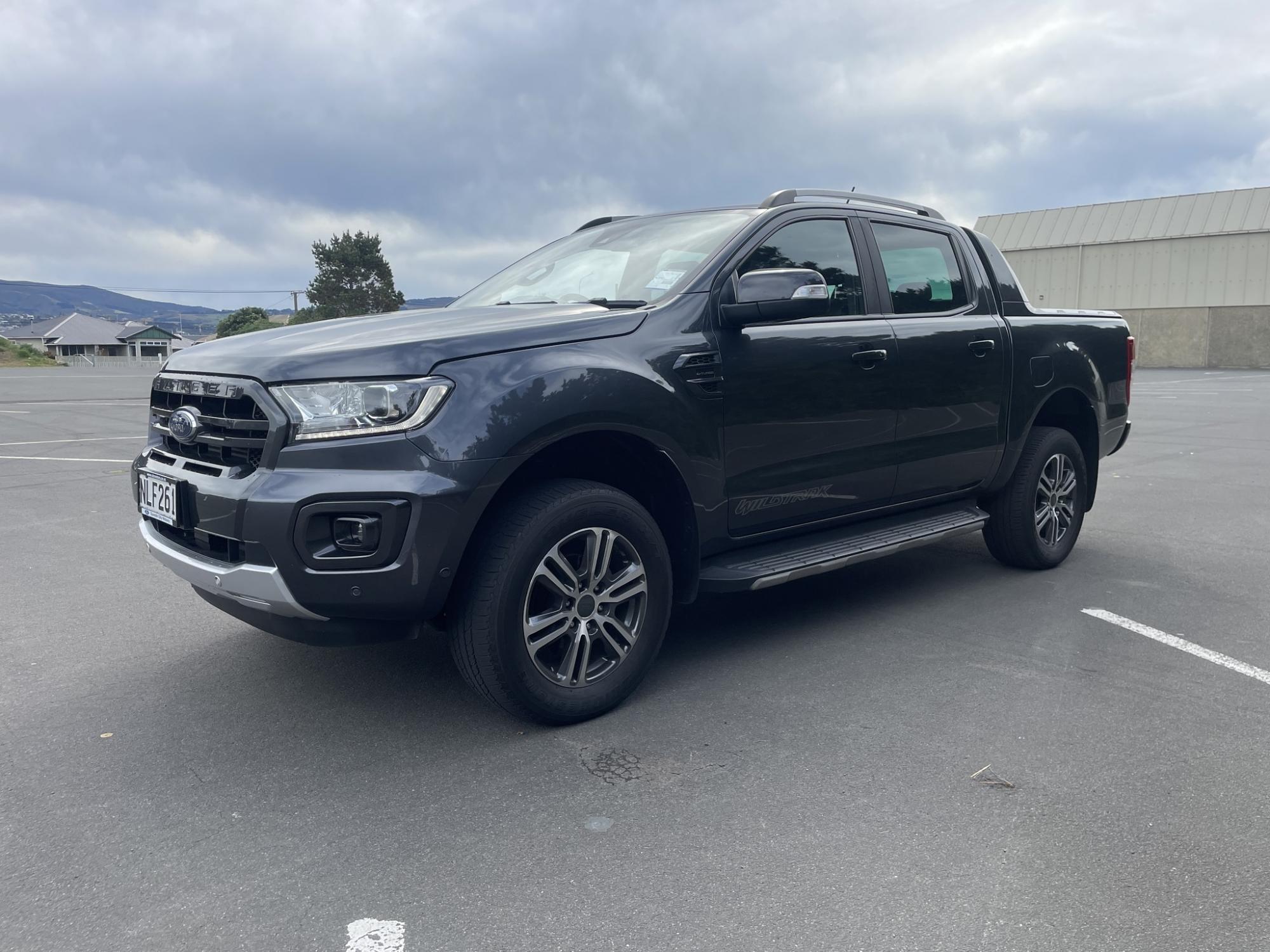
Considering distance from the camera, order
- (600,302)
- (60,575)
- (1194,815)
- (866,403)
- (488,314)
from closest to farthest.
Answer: (1194,815)
(488,314)
(600,302)
(866,403)
(60,575)

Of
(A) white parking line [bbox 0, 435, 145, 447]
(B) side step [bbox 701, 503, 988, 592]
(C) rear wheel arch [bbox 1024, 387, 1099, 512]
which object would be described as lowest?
(A) white parking line [bbox 0, 435, 145, 447]

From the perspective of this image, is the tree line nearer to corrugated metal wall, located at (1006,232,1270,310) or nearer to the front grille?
corrugated metal wall, located at (1006,232,1270,310)

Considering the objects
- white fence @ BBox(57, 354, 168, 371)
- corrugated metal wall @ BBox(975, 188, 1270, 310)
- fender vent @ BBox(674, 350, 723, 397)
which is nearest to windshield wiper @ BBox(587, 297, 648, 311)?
fender vent @ BBox(674, 350, 723, 397)

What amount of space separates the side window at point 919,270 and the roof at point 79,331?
122 m

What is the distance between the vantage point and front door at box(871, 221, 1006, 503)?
14.6 ft

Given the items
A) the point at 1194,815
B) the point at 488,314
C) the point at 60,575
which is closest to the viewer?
the point at 1194,815

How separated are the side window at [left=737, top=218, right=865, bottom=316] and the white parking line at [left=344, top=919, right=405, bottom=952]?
107 inches

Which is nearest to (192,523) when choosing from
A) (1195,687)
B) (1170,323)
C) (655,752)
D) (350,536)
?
(350,536)

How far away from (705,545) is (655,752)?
88cm

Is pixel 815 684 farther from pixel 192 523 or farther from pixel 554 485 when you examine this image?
pixel 192 523

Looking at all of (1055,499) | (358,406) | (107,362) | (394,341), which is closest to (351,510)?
(358,406)

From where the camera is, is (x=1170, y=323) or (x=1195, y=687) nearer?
(x=1195, y=687)

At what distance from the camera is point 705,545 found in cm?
376

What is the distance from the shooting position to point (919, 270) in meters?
4.71
